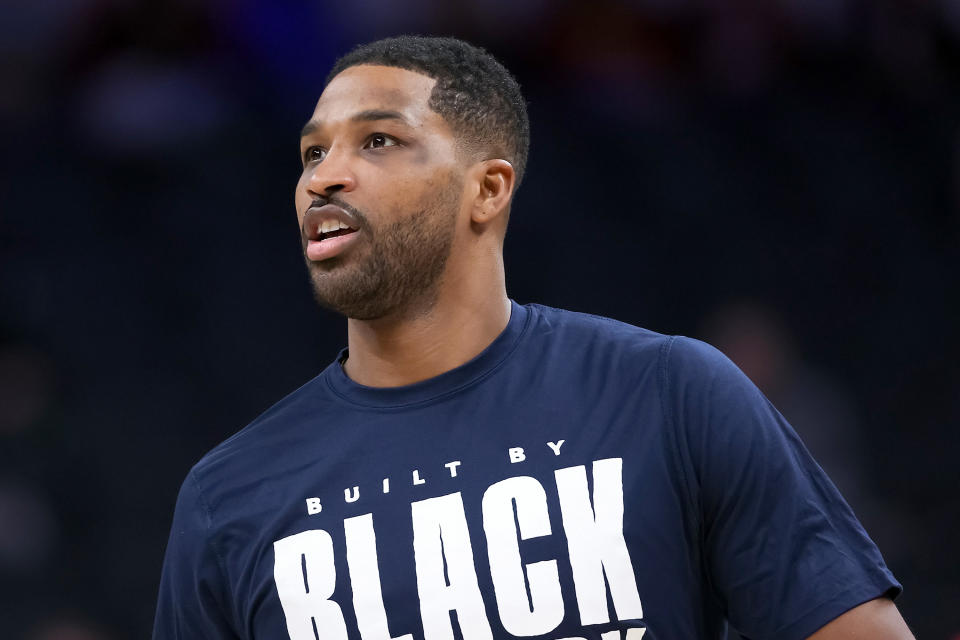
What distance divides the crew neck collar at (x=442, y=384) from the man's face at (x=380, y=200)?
0.44ft

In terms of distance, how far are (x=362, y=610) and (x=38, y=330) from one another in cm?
339

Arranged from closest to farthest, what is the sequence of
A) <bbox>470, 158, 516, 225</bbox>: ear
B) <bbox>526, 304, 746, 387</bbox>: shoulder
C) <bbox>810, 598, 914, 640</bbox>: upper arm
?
<bbox>810, 598, 914, 640</bbox>: upper arm, <bbox>526, 304, 746, 387</bbox>: shoulder, <bbox>470, 158, 516, 225</bbox>: ear

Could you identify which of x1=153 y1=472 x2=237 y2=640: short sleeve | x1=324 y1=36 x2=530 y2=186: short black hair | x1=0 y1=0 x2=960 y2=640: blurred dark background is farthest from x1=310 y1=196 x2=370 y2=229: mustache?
x1=0 y1=0 x2=960 y2=640: blurred dark background

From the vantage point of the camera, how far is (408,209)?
212cm

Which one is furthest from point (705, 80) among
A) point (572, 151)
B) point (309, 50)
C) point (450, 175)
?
point (450, 175)

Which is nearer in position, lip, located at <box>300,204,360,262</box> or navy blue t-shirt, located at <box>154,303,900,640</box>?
navy blue t-shirt, located at <box>154,303,900,640</box>

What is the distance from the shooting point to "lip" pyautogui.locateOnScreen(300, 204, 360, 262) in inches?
83.2

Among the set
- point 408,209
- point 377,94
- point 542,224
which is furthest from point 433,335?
point 542,224

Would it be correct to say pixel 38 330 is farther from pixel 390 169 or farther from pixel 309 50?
pixel 390 169

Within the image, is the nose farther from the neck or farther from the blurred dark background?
the blurred dark background

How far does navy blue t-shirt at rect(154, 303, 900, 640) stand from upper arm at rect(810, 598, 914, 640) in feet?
0.06

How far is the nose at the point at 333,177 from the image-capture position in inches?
83.6

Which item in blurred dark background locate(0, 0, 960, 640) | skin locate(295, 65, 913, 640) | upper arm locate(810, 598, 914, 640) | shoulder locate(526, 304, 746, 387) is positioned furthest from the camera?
blurred dark background locate(0, 0, 960, 640)

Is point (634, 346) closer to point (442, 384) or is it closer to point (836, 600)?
point (442, 384)
